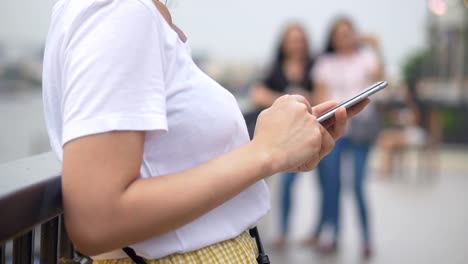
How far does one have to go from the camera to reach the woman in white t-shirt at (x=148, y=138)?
918 mm

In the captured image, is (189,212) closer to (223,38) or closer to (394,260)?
(394,260)

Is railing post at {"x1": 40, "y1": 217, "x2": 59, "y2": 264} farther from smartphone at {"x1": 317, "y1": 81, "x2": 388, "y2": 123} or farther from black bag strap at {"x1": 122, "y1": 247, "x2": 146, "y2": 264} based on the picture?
smartphone at {"x1": 317, "y1": 81, "x2": 388, "y2": 123}

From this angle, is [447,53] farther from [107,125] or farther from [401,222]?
[107,125]

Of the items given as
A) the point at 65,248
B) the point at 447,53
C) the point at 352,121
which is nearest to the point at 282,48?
the point at 352,121

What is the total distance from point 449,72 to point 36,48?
665 cm

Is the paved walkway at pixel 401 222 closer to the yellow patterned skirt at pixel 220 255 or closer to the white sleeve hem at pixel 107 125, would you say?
the yellow patterned skirt at pixel 220 255

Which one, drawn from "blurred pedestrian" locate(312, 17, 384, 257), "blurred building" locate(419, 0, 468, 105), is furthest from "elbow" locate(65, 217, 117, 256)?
"blurred building" locate(419, 0, 468, 105)

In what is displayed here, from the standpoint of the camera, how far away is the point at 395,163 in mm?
9852

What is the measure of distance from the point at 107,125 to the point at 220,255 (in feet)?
0.97

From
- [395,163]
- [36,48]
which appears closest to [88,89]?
[395,163]

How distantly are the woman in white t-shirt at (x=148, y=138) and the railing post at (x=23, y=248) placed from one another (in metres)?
0.13

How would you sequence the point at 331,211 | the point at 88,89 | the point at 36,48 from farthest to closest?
1. the point at 36,48
2. the point at 331,211
3. the point at 88,89

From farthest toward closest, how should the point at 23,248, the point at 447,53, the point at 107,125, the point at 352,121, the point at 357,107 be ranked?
the point at 447,53 < the point at 352,121 < the point at 357,107 < the point at 23,248 < the point at 107,125

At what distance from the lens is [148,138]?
100cm
